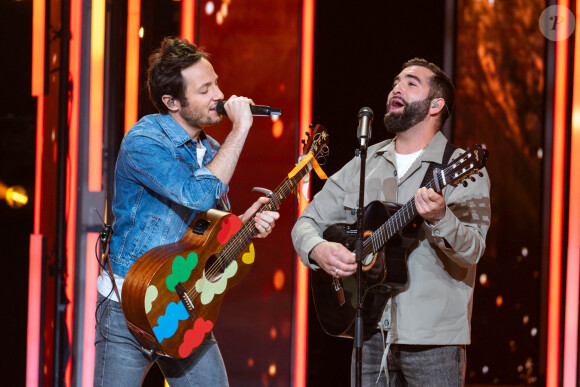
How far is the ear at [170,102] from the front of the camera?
275 centimetres

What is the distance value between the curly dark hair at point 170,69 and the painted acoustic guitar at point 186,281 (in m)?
0.54

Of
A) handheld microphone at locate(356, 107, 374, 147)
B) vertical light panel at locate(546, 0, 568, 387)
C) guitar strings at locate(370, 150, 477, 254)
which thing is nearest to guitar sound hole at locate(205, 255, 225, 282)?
guitar strings at locate(370, 150, 477, 254)

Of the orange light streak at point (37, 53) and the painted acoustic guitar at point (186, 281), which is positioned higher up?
the orange light streak at point (37, 53)

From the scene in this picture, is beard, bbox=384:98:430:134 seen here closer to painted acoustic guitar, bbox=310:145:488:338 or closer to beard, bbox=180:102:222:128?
painted acoustic guitar, bbox=310:145:488:338

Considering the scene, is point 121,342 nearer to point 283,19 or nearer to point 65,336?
point 65,336

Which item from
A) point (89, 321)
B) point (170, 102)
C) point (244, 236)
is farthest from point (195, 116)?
point (89, 321)

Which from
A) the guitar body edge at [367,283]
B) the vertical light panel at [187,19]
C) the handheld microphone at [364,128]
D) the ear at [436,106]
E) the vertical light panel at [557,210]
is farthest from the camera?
the vertical light panel at [557,210]

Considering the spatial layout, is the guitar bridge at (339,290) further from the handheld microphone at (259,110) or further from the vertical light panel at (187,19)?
the vertical light panel at (187,19)

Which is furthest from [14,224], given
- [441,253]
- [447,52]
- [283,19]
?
[447,52]

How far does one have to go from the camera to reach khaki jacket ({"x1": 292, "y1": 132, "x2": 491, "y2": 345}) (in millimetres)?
2465

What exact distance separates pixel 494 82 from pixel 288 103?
129 cm

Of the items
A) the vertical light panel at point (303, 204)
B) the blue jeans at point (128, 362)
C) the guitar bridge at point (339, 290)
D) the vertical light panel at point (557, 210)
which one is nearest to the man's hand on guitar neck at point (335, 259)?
the guitar bridge at point (339, 290)

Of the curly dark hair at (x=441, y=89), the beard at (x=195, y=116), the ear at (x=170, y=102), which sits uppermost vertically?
the curly dark hair at (x=441, y=89)

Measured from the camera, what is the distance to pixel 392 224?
2539mm
